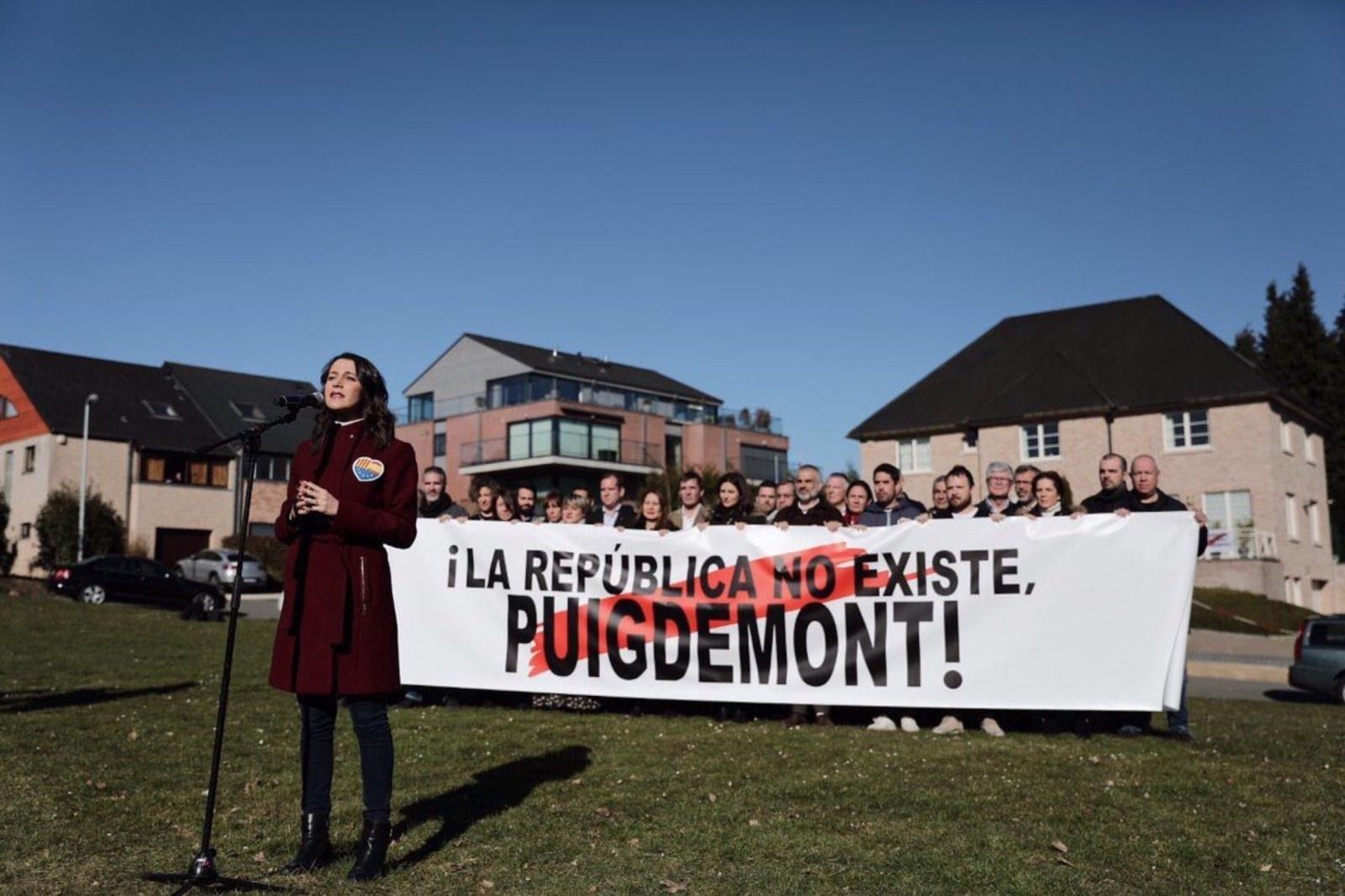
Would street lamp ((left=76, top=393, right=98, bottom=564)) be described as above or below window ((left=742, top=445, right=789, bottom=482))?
below

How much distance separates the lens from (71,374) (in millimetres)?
56531

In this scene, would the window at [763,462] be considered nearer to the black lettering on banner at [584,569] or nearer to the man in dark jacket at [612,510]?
the man in dark jacket at [612,510]

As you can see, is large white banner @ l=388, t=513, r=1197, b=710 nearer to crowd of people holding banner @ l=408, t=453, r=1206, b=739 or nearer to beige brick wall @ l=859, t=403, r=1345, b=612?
crowd of people holding banner @ l=408, t=453, r=1206, b=739

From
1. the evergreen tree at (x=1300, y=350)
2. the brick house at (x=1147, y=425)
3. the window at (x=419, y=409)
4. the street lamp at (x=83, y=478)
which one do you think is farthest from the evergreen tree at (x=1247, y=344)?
the street lamp at (x=83, y=478)

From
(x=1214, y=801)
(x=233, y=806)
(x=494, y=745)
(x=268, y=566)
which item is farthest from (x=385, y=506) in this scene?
(x=268, y=566)

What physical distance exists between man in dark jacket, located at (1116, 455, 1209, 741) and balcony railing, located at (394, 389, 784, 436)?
51194mm

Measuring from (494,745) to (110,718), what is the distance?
11.6 ft

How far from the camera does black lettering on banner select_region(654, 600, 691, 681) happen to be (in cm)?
980

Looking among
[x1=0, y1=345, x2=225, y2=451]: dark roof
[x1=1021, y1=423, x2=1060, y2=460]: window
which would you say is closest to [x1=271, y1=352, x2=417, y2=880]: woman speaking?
[x1=1021, y1=423, x2=1060, y2=460]: window

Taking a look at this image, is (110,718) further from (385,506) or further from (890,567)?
(890,567)

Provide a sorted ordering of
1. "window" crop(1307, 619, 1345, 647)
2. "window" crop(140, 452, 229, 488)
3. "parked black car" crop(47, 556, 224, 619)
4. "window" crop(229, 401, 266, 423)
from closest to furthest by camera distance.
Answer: "window" crop(1307, 619, 1345, 647) < "parked black car" crop(47, 556, 224, 619) < "window" crop(140, 452, 229, 488) < "window" crop(229, 401, 266, 423)

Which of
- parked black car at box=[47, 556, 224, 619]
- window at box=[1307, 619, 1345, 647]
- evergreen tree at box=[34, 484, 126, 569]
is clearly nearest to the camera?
window at box=[1307, 619, 1345, 647]

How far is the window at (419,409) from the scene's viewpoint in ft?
219

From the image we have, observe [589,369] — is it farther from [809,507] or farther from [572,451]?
[809,507]
